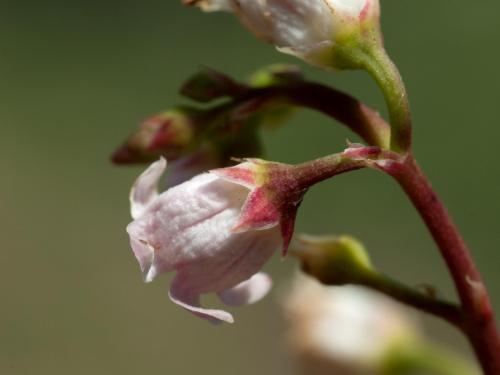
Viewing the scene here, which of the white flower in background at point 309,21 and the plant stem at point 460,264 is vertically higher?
the white flower in background at point 309,21

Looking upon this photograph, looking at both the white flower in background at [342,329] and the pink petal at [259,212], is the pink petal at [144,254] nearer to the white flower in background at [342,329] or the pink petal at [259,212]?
the pink petal at [259,212]

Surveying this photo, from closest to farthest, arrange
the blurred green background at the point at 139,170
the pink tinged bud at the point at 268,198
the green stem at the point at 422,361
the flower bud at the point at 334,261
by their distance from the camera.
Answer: the pink tinged bud at the point at 268,198 → the flower bud at the point at 334,261 → the green stem at the point at 422,361 → the blurred green background at the point at 139,170

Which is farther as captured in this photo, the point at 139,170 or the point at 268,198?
the point at 139,170

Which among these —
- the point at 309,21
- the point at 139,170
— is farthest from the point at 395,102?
the point at 139,170

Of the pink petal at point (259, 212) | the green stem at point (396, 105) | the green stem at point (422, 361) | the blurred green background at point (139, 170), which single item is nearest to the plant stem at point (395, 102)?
the green stem at point (396, 105)

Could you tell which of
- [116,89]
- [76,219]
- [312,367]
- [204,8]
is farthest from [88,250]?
[204,8]

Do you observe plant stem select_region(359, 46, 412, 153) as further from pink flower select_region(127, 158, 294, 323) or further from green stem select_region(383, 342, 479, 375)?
green stem select_region(383, 342, 479, 375)

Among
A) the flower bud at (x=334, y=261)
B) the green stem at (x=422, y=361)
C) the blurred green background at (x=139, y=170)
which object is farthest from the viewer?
the blurred green background at (x=139, y=170)

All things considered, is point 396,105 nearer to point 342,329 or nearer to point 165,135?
point 165,135
